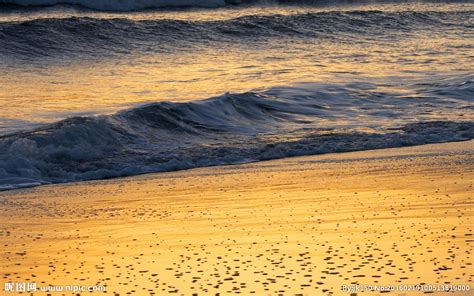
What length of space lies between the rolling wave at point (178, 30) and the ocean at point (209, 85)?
0.16 ft

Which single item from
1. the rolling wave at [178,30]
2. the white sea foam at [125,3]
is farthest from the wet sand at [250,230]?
the white sea foam at [125,3]

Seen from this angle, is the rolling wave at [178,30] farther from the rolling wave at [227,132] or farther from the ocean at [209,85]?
the rolling wave at [227,132]

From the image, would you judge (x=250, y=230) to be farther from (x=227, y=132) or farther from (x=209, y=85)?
(x=209, y=85)

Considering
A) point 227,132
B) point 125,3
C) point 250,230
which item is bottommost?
point 227,132

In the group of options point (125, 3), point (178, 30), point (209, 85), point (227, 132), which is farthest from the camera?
point (125, 3)

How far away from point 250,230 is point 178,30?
14.9m

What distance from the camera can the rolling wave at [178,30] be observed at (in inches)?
696

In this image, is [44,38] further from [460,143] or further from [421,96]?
[460,143]

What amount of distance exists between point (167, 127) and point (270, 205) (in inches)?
144

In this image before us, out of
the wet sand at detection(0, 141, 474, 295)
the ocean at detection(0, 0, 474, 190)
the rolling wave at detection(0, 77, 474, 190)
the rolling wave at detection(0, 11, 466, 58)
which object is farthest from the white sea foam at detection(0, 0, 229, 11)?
the wet sand at detection(0, 141, 474, 295)

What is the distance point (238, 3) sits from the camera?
87.9 ft

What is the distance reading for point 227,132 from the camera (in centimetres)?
982

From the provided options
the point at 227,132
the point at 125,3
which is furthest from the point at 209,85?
the point at 125,3

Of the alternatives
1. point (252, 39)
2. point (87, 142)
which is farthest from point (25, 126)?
point (252, 39)
